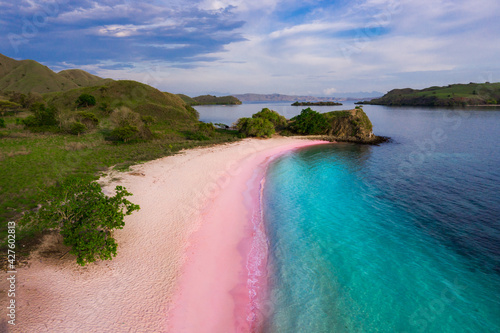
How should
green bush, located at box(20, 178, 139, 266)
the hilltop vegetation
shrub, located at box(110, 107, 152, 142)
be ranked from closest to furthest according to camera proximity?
green bush, located at box(20, 178, 139, 266), shrub, located at box(110, 107, 152, 142), the hilltop vegetation

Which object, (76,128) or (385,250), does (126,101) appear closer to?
(76,128)

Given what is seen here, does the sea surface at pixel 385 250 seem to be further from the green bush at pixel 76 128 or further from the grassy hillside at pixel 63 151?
the green bush at pixel 76 128

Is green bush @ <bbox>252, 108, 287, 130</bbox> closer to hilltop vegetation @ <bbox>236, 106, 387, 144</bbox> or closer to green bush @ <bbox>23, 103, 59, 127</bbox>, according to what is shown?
hilltop vegetation @ <bbox>236, 106, 387, 144</bbox>

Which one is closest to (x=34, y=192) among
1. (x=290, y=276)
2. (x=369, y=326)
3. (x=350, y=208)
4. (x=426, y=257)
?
(x=290, y=276)

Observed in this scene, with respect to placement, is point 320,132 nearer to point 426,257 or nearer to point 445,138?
point 445,138

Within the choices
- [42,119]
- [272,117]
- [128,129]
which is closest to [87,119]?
[42,119]

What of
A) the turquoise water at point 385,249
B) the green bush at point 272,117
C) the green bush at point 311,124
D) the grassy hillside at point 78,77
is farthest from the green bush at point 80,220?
the grassy hillside at point 78,77

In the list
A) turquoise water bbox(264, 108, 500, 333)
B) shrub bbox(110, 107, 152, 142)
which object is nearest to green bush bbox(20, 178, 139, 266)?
turquoise water bbox(264, 108, 500, 333)
